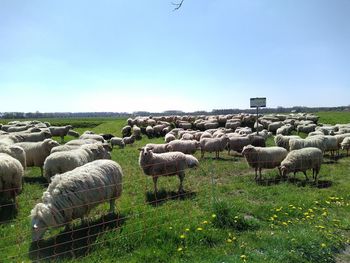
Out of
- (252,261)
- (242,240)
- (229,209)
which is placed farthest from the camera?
(229,209)

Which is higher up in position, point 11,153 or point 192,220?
point 11,153

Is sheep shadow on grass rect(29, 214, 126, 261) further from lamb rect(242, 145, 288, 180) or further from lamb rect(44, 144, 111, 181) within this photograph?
lamb rect(242, 145, 288, 180)

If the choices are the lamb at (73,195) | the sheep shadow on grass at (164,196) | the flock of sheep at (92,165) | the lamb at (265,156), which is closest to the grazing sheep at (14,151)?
the flock of sheep at (92,165)

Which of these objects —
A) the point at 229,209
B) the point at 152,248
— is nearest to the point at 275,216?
the point at 229,209

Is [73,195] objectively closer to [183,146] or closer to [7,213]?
[7,213]

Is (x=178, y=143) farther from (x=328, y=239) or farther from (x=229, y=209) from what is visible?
(x=328, y=239)

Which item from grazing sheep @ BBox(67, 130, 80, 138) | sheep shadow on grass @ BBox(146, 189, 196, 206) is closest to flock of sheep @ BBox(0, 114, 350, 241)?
sheep shadow on grass @ BBox(146, 189, 196, 206)

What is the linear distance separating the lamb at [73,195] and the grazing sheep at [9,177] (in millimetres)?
3218

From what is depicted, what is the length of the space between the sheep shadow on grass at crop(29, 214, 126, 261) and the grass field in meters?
0.02

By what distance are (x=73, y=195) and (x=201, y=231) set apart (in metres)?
3.24

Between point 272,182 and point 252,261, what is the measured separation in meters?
8.24

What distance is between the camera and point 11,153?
14.0m

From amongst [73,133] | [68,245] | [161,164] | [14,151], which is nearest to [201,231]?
[68,245]

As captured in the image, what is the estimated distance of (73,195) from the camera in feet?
25.8
